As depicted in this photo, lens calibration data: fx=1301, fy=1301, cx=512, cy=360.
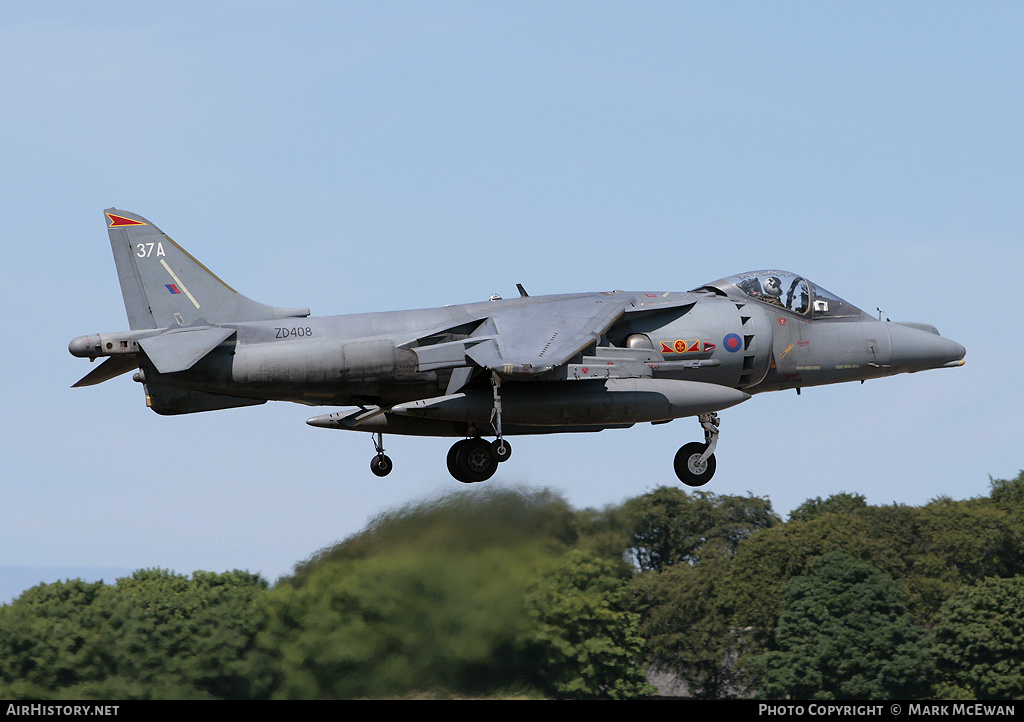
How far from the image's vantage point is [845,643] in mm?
47844

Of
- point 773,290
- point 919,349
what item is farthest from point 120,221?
point 919,349

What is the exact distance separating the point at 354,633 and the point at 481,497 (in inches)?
137

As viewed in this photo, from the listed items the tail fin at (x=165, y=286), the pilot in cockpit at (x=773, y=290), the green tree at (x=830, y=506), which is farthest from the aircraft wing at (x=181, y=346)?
the green tree at (x=830, y=506)

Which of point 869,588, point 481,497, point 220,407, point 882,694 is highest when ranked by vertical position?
point 220,407

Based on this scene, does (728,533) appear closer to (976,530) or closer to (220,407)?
(976,530)

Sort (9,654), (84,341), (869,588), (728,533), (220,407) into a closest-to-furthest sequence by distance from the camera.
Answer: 1. (84,341)
2. (220,407)
3. (9,654)
4. (869,588)
5. (728,533)

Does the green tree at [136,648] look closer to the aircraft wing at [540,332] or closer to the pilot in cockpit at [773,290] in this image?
the aircraft wing at [540,332]

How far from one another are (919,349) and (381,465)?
998 cm

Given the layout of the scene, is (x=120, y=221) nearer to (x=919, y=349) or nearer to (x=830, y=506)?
(x=919, y=349)

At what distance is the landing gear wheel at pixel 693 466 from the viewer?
22781 millimetres

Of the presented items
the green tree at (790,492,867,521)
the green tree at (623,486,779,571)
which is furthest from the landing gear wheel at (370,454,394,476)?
the green tree at (790,492,867,521)

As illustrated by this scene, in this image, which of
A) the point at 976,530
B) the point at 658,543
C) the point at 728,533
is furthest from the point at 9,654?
the point at 976,530

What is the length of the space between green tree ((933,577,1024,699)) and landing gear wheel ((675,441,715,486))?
30.3 m

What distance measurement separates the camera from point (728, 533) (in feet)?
191
